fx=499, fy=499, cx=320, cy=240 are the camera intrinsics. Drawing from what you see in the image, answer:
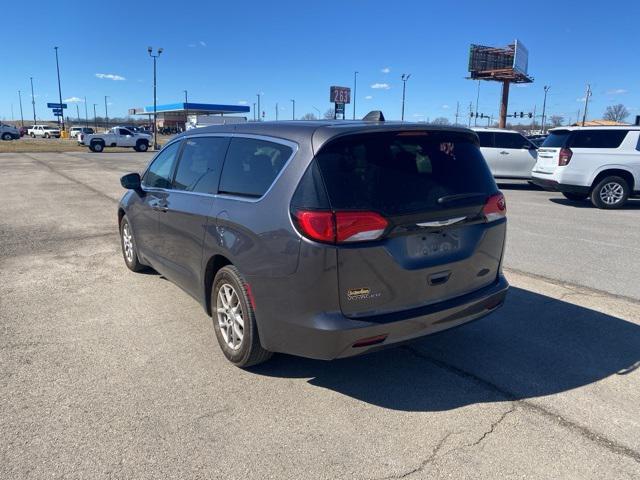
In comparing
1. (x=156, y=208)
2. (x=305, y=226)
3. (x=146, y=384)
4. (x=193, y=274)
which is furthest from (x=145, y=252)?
(x=305, y=226)

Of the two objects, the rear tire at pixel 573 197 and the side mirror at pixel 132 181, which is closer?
the side mirror at pixel 132 181

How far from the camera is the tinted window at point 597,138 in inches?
462

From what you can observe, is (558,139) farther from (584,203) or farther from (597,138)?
(584,203)

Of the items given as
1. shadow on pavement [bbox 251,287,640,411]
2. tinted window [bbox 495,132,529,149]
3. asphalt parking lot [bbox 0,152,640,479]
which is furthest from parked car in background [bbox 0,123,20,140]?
shadow on pavement [bbox 251,287,640,411]

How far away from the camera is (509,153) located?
1642 cm

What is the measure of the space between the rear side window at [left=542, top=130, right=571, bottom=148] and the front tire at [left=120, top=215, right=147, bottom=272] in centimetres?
1021

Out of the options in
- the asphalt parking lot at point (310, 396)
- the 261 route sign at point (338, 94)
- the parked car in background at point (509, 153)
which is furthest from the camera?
the 261 route sign at point (338, 94)

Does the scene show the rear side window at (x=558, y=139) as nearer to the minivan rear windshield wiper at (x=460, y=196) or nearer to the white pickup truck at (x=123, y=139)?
the minivan rear windshield wiper at (x=460, y=196)

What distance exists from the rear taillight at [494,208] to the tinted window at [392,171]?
0.78 feet

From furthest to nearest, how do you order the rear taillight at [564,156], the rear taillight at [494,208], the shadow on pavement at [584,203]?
1. the shadow on pavement at [584,203]
2. the rear taillight at [564,156]
3. the rear taillight at [494,208]

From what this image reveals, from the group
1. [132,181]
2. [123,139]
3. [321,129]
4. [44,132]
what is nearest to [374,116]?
[321,129]

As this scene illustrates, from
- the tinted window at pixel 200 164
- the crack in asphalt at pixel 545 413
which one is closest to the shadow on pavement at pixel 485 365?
Result: the crack in asphalt at pixel 545 413

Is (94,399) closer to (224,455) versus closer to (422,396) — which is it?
(224,455)

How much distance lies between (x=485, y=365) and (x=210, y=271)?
221 centimetres
